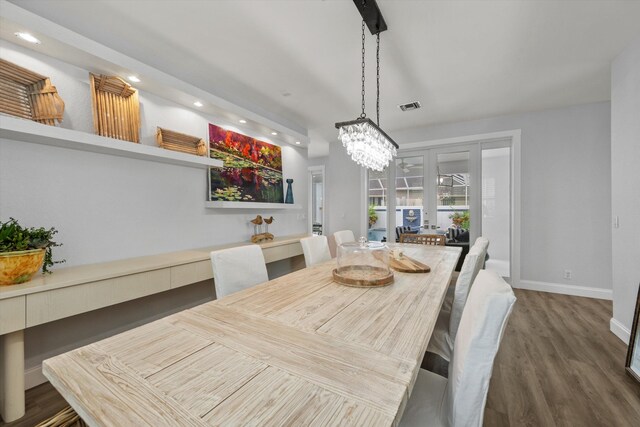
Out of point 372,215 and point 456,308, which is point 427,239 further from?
point 456,308

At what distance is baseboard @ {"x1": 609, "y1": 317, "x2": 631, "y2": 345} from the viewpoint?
2.31 meters

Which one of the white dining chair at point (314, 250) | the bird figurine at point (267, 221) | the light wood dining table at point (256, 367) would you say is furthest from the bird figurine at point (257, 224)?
the light wood dining table at point (256, 367)

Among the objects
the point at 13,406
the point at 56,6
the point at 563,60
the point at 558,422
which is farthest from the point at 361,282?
the point at 563,60

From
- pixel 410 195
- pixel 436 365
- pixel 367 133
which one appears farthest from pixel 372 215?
pixel 436 365

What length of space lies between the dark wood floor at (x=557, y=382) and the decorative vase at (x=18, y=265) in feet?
2.66

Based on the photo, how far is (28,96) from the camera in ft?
5.83

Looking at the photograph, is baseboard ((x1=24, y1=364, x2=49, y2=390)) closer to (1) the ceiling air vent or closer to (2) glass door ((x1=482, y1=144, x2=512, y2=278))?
(1) the ceiling air vent

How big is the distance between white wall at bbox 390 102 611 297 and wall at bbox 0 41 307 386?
4.36 metres

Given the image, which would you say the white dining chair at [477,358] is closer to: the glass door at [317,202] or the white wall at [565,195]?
the white wall at [565,195]

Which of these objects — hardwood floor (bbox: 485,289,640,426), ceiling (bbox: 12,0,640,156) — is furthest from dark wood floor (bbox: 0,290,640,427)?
ceiling (bbox: 12,0,640,156)

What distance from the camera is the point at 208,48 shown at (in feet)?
7.66

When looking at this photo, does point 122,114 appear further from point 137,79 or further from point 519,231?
point 519,231

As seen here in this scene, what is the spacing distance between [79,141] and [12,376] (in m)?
1.45

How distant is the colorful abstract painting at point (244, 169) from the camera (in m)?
3.14
